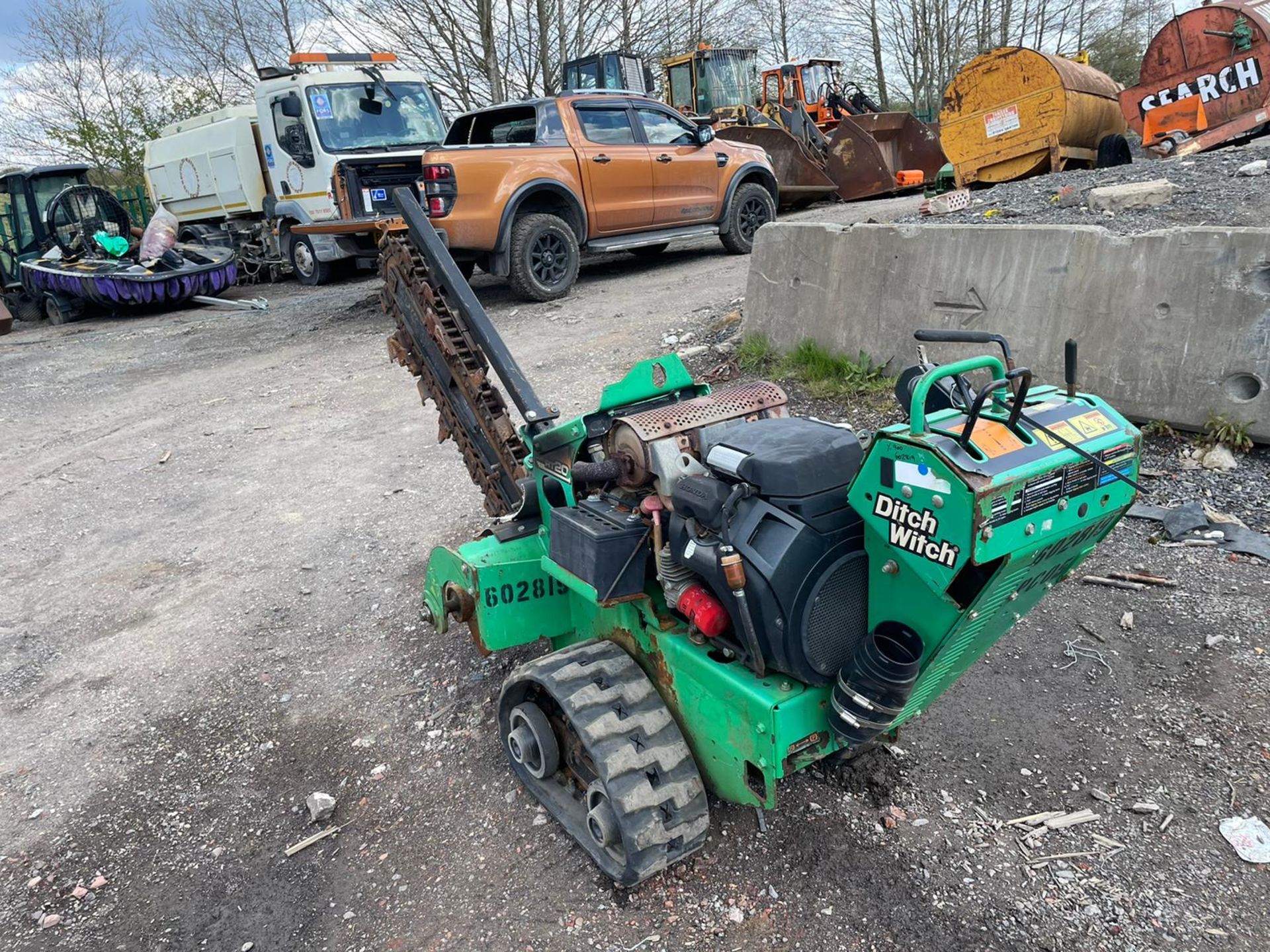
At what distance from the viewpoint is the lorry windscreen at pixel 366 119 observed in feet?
40.9

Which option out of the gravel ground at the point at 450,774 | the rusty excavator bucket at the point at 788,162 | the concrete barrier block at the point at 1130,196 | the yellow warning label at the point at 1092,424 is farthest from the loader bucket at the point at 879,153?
the yellow warning label at the point at 1092,424

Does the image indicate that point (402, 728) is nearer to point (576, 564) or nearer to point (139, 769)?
point (139, 769)

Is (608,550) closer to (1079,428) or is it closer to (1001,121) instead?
(1079,428)

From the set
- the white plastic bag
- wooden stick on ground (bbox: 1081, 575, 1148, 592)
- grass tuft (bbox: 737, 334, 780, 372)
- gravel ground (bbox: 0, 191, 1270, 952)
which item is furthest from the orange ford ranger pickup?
wooden stick on ground (bbox: 1081, 575, 1148, 592)

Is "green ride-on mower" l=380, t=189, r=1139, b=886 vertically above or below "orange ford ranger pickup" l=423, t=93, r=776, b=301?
below

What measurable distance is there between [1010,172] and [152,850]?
11.3 meters

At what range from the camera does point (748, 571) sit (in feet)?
6.93

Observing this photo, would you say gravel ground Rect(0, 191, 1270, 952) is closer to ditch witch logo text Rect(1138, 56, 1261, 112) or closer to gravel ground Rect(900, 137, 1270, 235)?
gravel ground Rect(900, 137, 1270, 235)

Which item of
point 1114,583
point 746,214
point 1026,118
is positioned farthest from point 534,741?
point 1026,118

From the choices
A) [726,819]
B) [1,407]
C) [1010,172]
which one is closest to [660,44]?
[1010,172]

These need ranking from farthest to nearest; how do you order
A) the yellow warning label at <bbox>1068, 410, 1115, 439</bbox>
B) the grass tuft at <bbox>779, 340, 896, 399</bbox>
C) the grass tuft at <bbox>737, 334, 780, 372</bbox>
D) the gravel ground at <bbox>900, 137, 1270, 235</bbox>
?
the grass tuft at <bbox>737, 334, 780, 372</bbox> → the gravel ground at <bbox>900, 137, 1270, 235</bbox> → the grass tuft at <bbox>779, 340, 896, 399</bbox> → the yellow warning label at <bbox>1068, 410, 1115, 439</bbox>

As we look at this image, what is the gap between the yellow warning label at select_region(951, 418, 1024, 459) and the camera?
176cm

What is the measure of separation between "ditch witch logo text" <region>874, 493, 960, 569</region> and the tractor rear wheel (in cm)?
96

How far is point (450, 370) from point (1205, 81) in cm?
967
